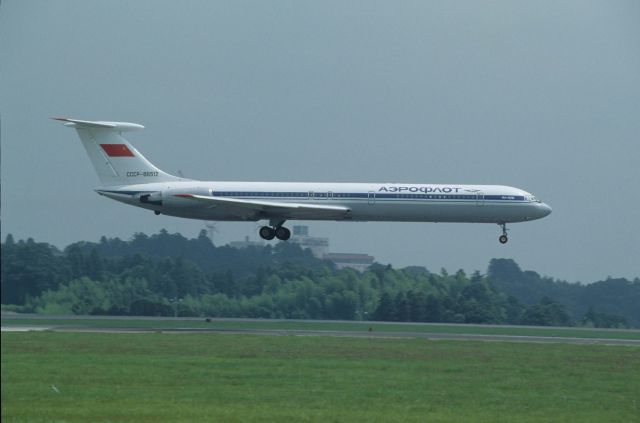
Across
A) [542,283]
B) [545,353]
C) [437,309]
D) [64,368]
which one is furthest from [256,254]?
[64,368]

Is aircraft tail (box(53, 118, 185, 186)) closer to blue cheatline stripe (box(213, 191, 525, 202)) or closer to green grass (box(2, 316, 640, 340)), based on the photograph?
blue cheatline stripe (box(213, 191, 525, 202))

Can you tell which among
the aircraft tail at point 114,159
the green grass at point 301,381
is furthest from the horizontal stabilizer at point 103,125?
the green grass at point 301,381

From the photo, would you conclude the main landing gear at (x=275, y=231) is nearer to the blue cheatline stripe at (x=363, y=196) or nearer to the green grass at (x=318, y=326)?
the blue cheatline stripe at (x=363, y=196)

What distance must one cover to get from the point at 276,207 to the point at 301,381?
34678 millimetres

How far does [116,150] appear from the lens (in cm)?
6544

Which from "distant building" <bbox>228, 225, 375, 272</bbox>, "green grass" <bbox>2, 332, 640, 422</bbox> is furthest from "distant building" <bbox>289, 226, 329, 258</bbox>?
"green grass" <bbox>2, 332, 640, 422</bbox>

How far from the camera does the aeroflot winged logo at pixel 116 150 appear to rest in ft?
214

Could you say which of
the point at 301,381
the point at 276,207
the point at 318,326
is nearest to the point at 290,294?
the point at 276,207

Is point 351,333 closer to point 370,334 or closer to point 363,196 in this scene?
point 370,334

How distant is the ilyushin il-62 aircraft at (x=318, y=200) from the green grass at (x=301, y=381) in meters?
23.1

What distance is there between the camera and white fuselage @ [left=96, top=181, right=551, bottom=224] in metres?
62.5

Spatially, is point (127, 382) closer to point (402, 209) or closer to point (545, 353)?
point (545, 353)

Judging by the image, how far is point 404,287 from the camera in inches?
2771

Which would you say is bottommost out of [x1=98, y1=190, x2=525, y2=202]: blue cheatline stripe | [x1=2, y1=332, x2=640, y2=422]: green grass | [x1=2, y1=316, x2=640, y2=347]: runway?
[x1=2, y1=332, x2=640, y2=422]: green grass
